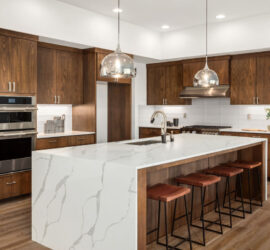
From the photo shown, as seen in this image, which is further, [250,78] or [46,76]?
[250,78]

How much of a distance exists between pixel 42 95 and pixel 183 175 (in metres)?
2.90

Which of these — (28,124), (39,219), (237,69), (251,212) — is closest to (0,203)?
(28,124)

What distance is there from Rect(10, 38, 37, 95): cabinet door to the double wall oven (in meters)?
0.15

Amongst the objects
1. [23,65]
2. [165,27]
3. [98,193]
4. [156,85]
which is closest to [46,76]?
[23,65]

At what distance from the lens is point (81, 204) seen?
9.28 feet

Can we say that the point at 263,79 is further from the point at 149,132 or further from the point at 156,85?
the point at 149,132

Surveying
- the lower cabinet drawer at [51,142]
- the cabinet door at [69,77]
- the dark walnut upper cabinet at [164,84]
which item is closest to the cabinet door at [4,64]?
the lower cabinet drawer at [51,142]

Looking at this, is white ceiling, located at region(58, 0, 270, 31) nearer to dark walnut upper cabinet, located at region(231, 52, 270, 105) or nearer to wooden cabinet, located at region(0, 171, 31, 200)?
dark walnut upper cabinet, located at region(231, 52, 270, 105)

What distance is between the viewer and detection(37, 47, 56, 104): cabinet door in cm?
532

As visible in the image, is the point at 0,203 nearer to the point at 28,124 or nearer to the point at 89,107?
the point at 28,124

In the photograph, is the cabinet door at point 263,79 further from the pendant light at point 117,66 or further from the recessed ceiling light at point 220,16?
the pendant light at point 117,66

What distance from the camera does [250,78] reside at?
6246mm

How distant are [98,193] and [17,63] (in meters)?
2.73

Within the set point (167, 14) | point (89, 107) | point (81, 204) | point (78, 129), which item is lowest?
point (81, 204)
